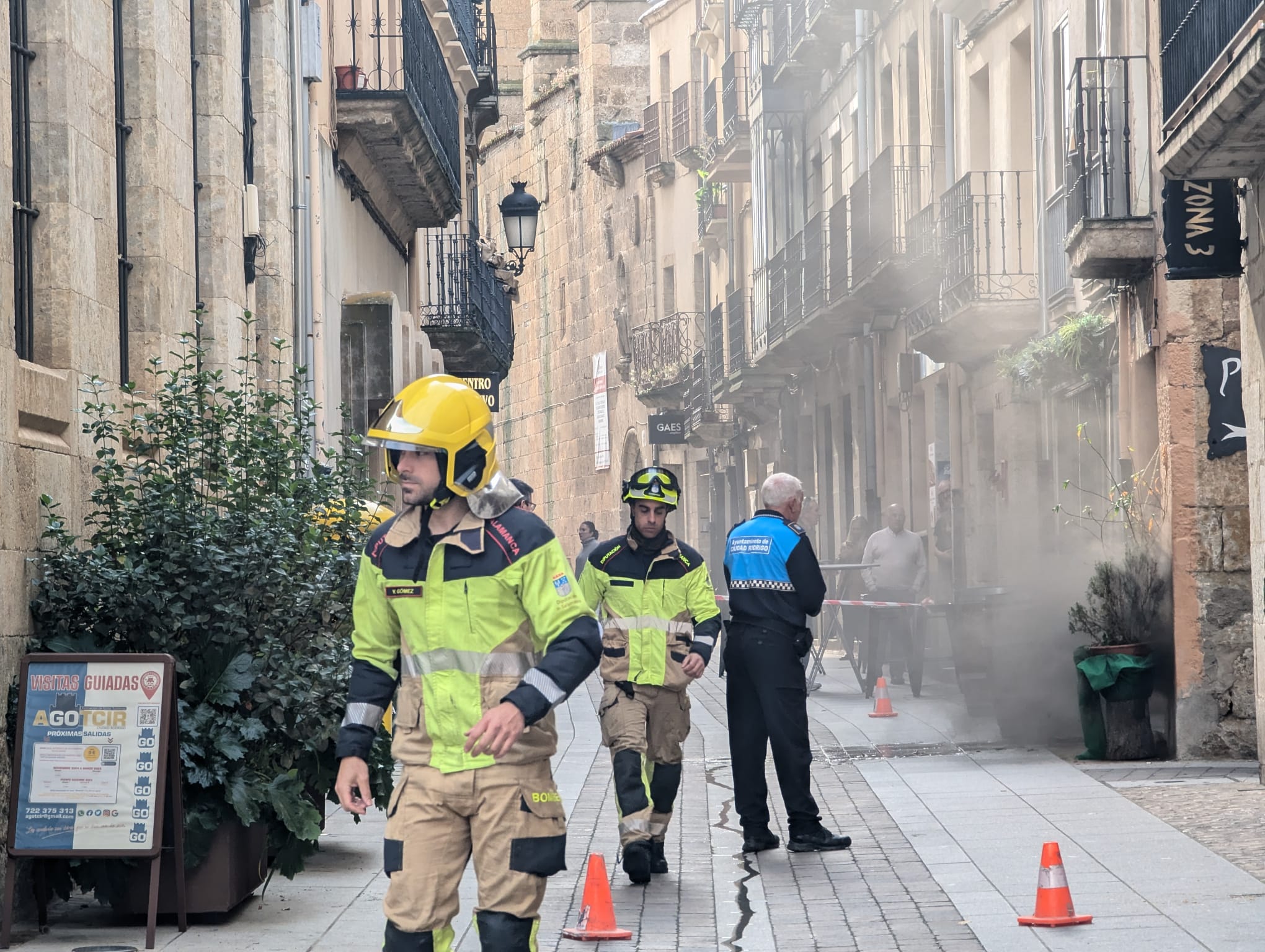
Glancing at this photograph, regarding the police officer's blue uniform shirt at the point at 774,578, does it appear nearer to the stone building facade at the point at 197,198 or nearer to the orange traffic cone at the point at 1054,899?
the orange traffic cone at the point at 1054,899

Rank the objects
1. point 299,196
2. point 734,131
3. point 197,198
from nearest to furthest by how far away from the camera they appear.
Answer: point 197,198
point 299,196
point 734,131

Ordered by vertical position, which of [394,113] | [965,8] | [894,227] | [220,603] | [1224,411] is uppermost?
[965,8]

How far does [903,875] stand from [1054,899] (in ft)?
4.46

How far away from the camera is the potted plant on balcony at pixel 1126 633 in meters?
12.4

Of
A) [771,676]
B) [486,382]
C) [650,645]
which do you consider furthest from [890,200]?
[650,645]

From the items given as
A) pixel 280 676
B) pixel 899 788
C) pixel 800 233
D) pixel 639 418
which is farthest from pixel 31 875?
pixel 639 418

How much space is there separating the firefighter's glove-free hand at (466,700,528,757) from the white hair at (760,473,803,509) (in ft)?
15.3

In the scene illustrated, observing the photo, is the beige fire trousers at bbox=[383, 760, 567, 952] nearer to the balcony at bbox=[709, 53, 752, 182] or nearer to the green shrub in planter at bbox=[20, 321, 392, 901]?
the green shrub in planter at bbox=[20, 321, 392, 901]

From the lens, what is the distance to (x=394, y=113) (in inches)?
697

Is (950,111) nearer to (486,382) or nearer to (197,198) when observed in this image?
(197,198)

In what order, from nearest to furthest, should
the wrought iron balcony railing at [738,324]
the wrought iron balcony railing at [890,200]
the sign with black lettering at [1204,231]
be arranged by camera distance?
1. the sign with black lettering at [1204,231]
2. the wrought iron balcony railing at [890,200]
3. the wrought iron balcony railing at [738,324]

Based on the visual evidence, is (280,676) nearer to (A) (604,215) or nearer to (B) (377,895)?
(B) (377,895)

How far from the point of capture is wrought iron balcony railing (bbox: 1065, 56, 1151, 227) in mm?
14125

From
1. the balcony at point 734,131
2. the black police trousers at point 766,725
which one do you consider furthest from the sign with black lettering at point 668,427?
the black police trousers at point 766,725
